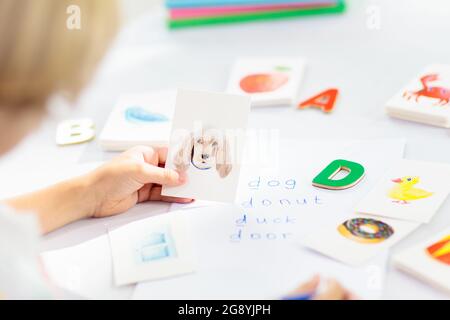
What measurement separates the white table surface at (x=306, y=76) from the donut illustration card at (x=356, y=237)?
2cm

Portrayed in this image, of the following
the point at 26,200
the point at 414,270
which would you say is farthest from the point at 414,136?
the point at 26,200

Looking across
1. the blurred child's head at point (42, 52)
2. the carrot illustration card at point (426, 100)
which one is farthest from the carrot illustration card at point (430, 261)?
the blurred child's head at point (42, 52)

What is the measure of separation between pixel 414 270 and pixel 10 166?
652 millimetres

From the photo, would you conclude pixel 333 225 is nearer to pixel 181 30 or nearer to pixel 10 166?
pixel 10 166

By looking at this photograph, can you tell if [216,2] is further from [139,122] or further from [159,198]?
[159,198]

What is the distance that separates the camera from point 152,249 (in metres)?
0.81

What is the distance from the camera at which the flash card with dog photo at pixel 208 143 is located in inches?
34.8

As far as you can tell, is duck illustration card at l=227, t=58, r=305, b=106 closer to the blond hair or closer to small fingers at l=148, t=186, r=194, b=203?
small fingers at l=148, t=186, r=194, b=203

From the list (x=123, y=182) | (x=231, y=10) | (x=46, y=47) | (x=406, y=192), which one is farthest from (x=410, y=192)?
(x=46, y=47)

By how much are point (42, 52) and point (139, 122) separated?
1.32 metres

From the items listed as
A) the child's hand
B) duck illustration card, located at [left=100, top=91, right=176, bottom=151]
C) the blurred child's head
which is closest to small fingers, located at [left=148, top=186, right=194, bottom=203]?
the child's hand

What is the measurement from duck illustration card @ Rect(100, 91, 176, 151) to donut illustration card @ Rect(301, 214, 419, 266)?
33cm

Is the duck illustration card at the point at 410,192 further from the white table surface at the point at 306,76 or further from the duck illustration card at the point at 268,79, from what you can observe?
the duck illustration card at the point at 268,79

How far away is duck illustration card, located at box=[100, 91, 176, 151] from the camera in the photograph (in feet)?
3.41
